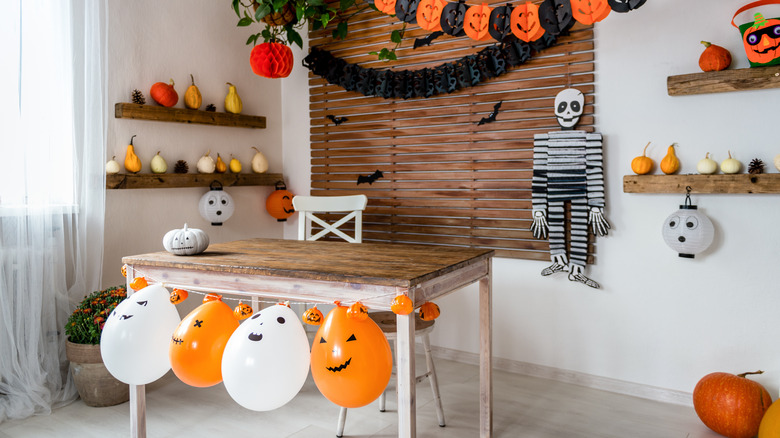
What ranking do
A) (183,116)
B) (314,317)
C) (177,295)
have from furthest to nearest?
(183,116) < (177,295) < (314,317)

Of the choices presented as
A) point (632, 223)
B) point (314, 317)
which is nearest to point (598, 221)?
point (632, 223)

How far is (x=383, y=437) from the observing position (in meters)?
2.42

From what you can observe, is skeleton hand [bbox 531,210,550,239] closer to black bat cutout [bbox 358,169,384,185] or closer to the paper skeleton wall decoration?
the paper skeleton wall decoration

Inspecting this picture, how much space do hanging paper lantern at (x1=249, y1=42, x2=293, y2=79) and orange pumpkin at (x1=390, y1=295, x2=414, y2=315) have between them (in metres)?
1.89

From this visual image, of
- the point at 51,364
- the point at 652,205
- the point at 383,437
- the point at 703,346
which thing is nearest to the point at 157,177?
the point at 51,364

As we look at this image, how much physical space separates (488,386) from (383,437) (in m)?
0.49

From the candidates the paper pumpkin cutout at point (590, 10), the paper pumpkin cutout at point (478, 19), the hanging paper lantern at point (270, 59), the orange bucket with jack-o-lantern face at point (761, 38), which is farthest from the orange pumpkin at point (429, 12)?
the orange bucket with jack-o-lantern face at point (761, 38)

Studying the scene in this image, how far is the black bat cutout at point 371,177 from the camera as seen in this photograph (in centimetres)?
363

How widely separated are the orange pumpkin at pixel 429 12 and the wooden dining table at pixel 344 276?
3.41ft

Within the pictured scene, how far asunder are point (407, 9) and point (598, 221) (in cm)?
136

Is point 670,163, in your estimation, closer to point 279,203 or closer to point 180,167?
point 279,203

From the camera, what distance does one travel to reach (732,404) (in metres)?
2.32

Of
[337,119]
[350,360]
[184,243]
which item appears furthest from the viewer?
[337,119]

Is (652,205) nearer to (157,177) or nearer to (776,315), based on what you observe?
(776,315)
